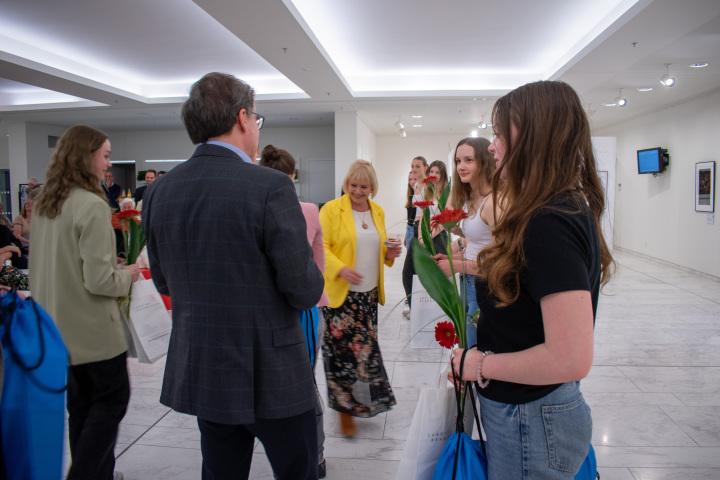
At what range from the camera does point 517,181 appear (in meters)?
1.04

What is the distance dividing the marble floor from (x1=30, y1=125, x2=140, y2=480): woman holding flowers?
23.6 inches

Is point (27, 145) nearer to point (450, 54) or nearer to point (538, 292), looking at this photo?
point (450, 54)

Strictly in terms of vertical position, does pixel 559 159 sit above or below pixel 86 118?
below

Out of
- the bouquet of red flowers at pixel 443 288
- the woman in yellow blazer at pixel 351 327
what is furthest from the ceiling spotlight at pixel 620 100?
the bouquet of red flowers at pixel 443 288

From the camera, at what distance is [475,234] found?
8.52 ft

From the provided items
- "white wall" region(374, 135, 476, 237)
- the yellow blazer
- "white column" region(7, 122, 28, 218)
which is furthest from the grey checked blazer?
"white wall" region(374, 135, 476, 237)

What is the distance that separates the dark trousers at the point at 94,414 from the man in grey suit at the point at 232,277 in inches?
30.1

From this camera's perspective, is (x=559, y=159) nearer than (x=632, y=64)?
A: Yes

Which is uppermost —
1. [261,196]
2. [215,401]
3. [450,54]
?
[450,54]

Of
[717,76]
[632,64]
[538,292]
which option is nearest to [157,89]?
[632,64]

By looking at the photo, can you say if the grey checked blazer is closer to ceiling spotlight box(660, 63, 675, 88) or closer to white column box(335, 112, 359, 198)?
ceiling spotlight box(660, 63, 675, 88)

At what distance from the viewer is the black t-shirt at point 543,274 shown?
2.93 ft

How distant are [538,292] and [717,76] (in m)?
8.43

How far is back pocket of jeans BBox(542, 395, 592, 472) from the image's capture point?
1026mm
